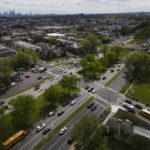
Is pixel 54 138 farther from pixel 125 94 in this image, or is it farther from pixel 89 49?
pixel 89 49

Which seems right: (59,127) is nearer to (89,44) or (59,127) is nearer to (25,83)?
(25,83)

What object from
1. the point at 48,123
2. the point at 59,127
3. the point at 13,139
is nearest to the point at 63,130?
the point at 59,127

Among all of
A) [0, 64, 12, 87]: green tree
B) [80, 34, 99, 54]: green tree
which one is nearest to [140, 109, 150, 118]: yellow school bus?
[0, 64, 12, 87]: green tree

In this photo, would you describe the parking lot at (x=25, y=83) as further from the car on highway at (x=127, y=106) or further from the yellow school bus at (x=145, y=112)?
the yellow school bus at (x=145, y=112)

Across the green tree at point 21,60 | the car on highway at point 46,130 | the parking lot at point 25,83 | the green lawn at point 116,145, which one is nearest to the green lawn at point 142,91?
the green lawn at point 116,145

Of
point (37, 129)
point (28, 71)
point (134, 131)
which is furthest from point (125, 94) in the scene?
point (28, 71)

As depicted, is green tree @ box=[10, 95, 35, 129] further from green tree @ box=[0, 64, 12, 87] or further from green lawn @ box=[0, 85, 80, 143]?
green tree @ box=[0, 64, 12, 87]
